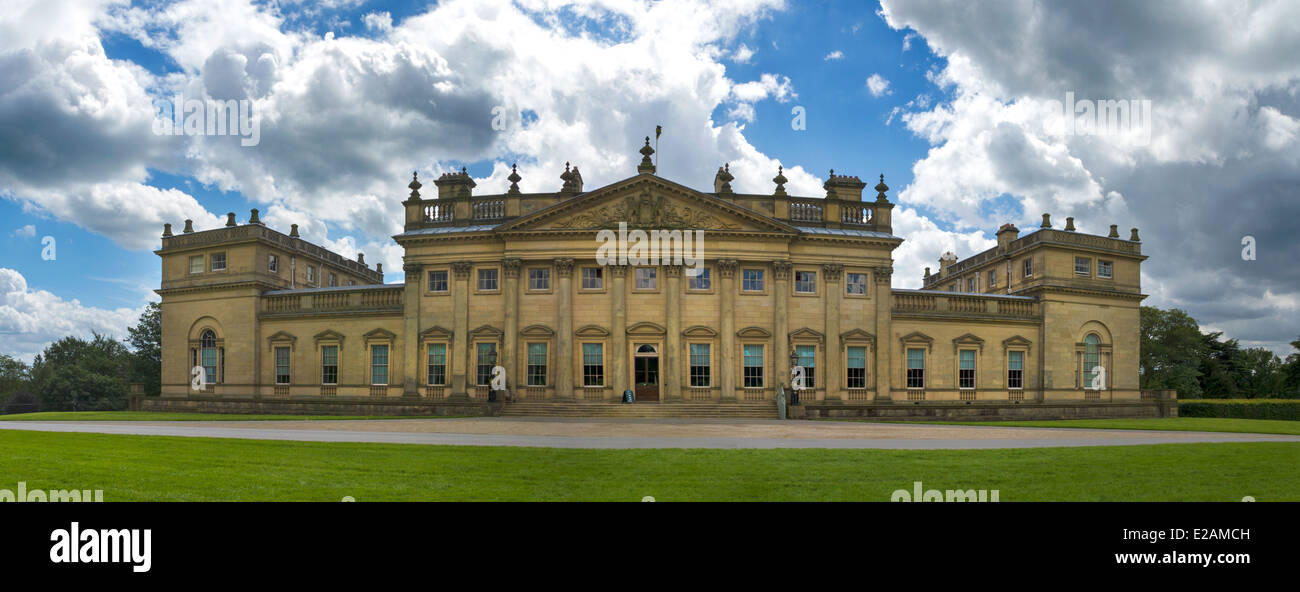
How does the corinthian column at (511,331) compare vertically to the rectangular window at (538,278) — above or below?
below

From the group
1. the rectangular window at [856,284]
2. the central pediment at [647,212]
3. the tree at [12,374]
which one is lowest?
the tree at [12,374]

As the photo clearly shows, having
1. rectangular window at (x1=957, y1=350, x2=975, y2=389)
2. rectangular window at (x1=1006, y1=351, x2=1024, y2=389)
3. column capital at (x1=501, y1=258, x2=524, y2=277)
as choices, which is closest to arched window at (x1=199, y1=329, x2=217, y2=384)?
column capital at (x1=501, y1=258, x2=524, y2=277)

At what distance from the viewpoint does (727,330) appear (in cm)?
4488

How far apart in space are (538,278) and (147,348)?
4898 cm

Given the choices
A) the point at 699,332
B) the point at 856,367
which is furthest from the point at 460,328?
the point at 856,367

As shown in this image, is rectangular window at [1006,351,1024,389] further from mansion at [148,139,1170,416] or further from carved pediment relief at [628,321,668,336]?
carved pediment relief at [628,321,668,336]

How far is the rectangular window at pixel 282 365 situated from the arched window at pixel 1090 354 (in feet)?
166

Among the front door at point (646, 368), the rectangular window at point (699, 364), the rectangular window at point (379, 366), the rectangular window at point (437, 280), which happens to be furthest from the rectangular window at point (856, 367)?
the rectangular window at point (379, 366)

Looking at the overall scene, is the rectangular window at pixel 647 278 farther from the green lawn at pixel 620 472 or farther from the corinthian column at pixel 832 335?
the green lawn at pixel 620 472

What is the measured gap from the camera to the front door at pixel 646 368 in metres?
45.2

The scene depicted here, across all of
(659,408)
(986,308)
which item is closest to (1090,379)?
(986,308)

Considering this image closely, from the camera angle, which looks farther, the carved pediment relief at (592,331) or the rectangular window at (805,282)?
the rectangular window at (805,282)

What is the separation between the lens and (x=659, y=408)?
41.5 meters
